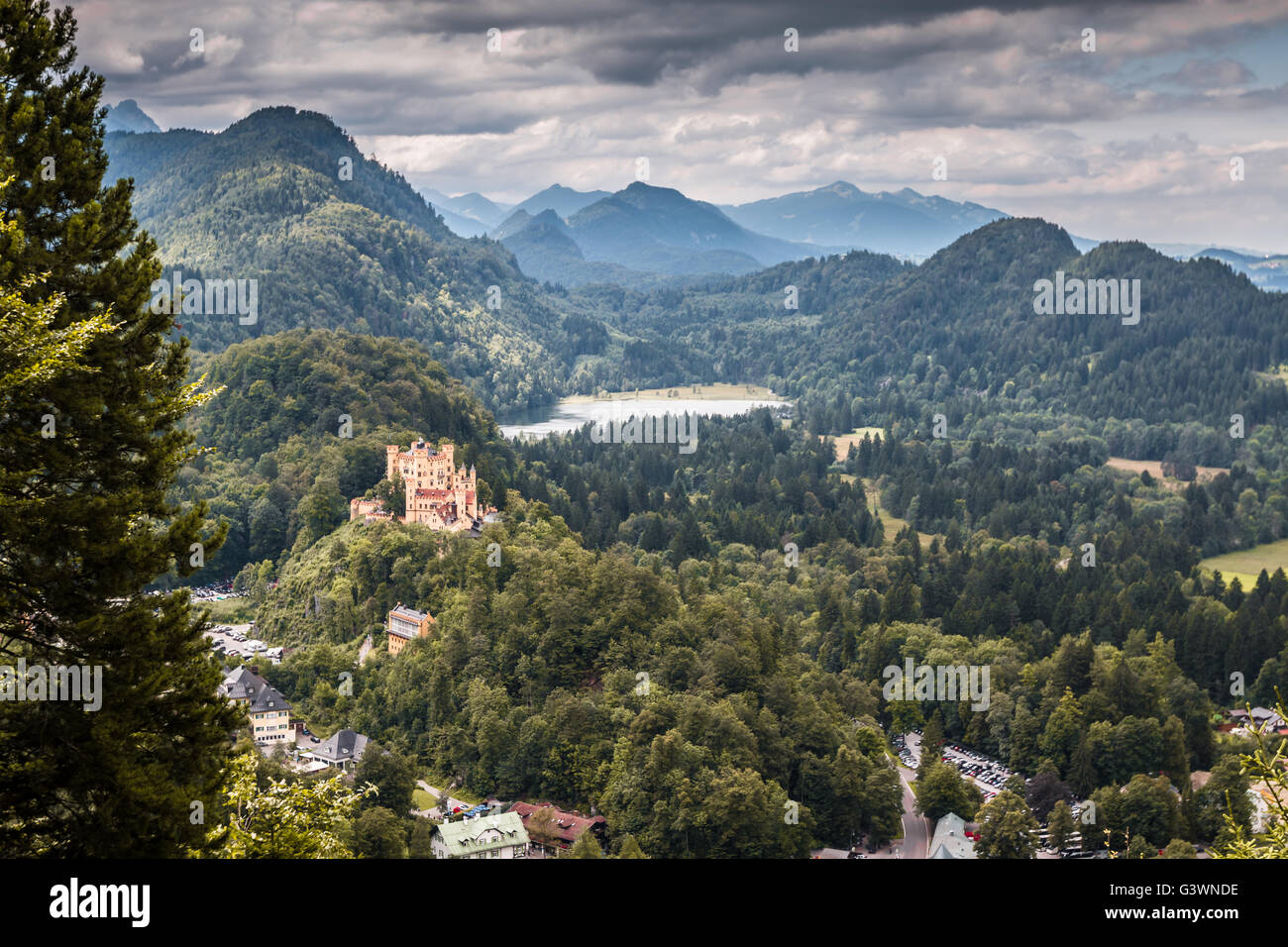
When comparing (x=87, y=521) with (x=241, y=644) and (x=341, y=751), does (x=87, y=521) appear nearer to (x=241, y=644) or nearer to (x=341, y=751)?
(x=341, y=751)

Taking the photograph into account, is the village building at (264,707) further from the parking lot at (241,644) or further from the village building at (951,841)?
the village building at (951,841)

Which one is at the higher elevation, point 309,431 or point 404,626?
point 309,431

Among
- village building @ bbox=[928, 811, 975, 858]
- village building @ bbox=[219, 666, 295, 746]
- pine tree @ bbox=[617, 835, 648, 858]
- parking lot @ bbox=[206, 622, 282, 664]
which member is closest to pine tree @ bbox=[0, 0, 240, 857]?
pine tree @ bbox=[617, 835, 648, 858]

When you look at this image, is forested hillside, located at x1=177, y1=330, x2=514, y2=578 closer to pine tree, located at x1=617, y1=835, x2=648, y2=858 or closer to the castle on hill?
the castle on hill

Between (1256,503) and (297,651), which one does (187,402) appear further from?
(1256,503)

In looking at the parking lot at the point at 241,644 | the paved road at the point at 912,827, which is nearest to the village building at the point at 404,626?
the parking lot at the point at 241,644

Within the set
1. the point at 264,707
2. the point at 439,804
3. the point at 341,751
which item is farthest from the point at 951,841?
the point at 264,707
